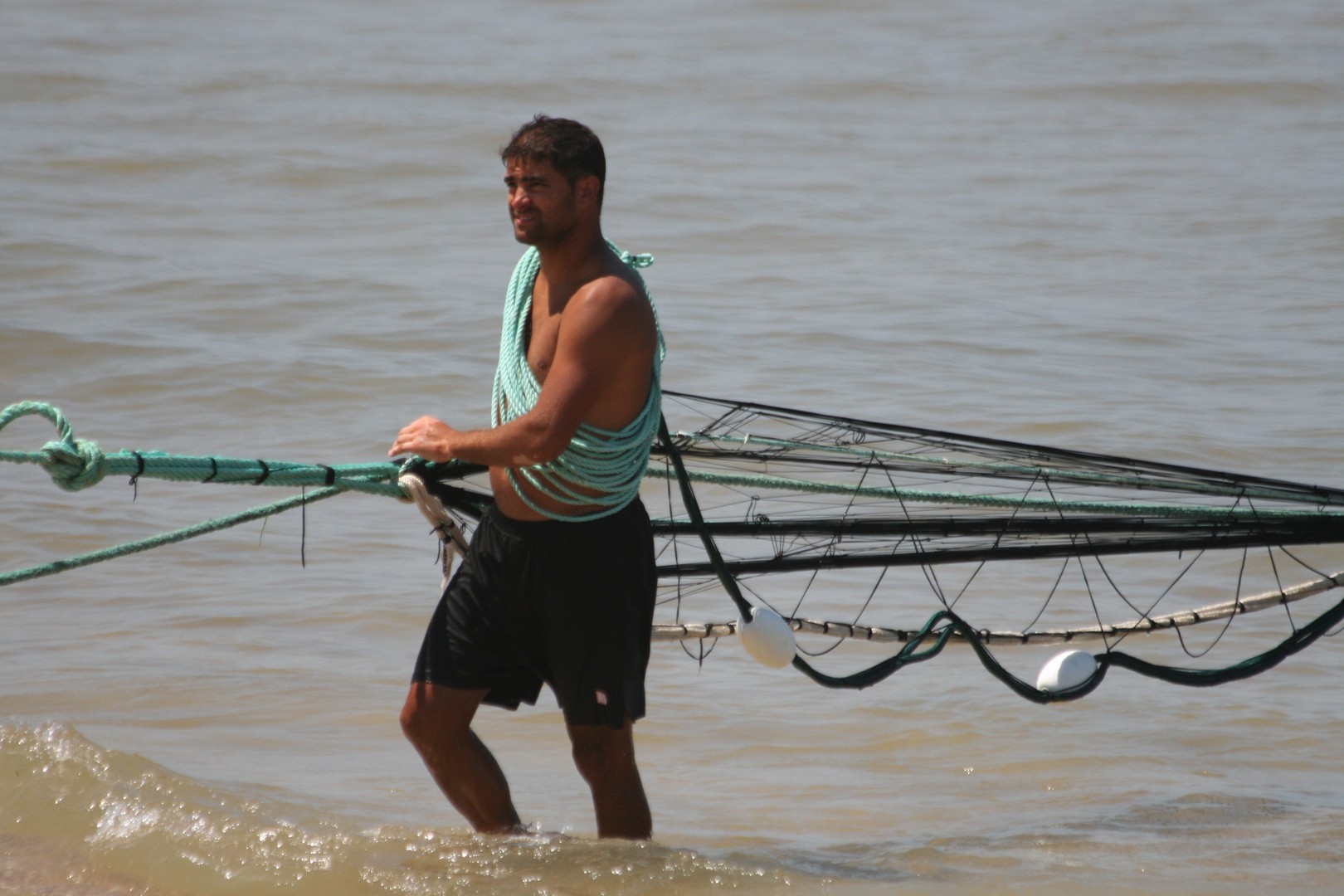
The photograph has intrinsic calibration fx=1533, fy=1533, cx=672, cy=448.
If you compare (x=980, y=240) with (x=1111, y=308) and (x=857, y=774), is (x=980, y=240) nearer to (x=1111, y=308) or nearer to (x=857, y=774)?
(x=1111, y=308)

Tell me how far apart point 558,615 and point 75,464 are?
0.97 metres

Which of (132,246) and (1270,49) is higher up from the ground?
(1270,49)

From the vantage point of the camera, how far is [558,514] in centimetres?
307

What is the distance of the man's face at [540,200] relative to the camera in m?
2.90

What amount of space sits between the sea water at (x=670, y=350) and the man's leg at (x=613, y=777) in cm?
9

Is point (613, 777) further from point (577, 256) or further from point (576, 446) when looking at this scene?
point (577, 256)

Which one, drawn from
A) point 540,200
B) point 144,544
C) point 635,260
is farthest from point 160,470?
point 635,260

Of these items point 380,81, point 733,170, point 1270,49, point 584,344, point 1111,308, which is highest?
point 1270,49

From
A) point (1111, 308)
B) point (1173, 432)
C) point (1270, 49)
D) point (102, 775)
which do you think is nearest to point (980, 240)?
point (1111, 308)

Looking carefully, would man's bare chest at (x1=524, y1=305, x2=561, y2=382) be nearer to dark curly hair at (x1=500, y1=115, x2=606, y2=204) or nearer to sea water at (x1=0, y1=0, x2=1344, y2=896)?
dark curly hair at (x1=500, y1=115, x2=606, y2=204)

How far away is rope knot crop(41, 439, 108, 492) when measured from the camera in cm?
289

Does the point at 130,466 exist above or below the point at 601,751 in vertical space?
above

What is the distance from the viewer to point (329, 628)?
5496 mm

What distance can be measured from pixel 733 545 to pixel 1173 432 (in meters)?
3.05
